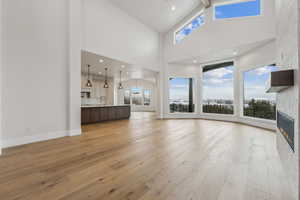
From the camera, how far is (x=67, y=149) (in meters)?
2.84

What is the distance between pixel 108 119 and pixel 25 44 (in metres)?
4.48

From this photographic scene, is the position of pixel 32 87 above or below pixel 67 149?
above

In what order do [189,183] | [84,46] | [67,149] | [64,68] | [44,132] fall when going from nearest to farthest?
[189,183] → [67,149] → [44,132] → [64,68] → [84,46]

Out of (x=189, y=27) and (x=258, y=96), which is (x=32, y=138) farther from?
(x=189, y=27)

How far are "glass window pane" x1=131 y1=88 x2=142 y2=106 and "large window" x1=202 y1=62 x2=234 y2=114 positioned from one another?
7220 millimetres

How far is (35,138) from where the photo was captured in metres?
3.37

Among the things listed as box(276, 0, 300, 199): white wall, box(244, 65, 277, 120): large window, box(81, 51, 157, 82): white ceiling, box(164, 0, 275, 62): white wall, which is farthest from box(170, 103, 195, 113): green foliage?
box(276, 0, 300, 199): white wall

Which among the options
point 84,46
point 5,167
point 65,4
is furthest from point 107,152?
point 65,4

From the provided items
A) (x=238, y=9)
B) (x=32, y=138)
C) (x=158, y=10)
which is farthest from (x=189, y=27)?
(x=32, y=138)

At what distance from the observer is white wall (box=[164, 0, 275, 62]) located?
4.38m

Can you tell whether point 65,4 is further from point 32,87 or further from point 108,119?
point 108,119

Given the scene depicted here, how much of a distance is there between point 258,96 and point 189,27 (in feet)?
14.8

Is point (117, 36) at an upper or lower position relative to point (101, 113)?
→ upper

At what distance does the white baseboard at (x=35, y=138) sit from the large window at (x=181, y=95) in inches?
209
